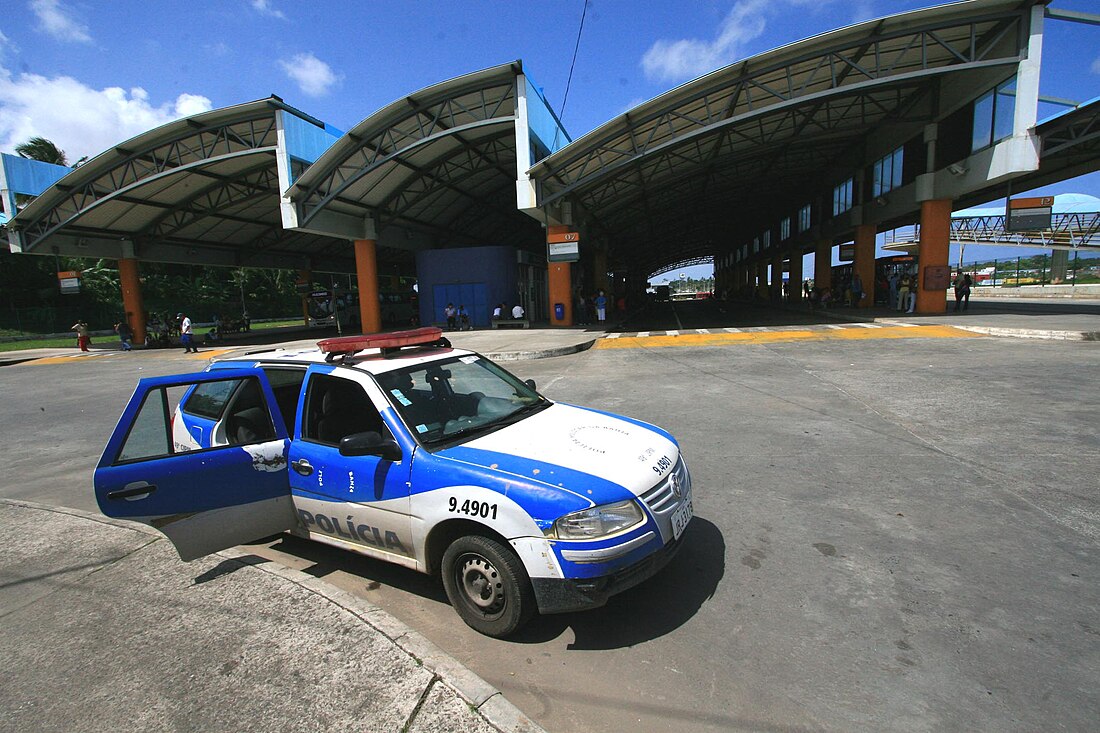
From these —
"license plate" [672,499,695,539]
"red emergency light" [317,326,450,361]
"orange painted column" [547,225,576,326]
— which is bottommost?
"license plate" [672,499,695,539]

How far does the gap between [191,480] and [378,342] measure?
1.51 meters

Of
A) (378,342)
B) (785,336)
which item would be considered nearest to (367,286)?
(785,336)

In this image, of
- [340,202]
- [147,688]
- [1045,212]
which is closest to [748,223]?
[1045,212]

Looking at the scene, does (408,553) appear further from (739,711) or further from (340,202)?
(340,202)

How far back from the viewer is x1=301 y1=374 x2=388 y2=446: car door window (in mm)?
3836

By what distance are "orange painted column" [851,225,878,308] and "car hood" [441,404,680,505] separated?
31317mm

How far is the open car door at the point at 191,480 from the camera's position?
337 cm

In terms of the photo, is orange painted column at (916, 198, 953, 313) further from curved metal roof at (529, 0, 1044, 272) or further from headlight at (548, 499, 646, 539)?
headlight at (548, 499, 646, 539)

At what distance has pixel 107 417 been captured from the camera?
10078 millimetres

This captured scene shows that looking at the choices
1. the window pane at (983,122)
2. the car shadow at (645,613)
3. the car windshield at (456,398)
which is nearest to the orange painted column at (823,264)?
the window pane at (983,122)

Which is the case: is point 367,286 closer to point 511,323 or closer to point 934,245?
point 511,323

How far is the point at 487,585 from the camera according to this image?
122 inches

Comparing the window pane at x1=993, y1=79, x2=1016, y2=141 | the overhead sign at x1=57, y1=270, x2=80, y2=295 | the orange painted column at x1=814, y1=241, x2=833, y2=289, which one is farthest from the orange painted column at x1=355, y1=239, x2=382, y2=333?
the orange painted column at x1=814, y1=241, x2=833, y2=289

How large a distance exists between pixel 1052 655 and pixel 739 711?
166 centimetres
